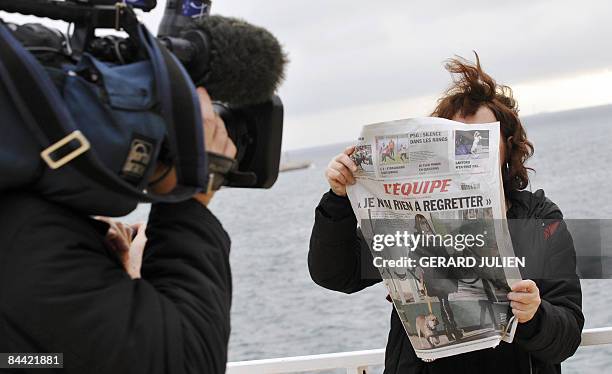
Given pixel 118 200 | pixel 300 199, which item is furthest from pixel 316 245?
pixel 300 199

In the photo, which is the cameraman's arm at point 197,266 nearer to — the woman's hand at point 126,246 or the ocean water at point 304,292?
the woman's hand at point 126,246

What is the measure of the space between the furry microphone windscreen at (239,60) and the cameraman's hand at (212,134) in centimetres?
4

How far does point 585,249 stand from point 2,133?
1.55m

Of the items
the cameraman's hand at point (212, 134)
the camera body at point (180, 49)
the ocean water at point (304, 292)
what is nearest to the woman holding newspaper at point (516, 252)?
the camera body at point (180, 49)

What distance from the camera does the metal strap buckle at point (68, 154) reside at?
837mm

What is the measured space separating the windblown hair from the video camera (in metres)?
0.84

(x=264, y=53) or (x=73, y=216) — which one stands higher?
(x=264, y=53)

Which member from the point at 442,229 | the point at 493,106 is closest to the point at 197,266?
the point at 442,229

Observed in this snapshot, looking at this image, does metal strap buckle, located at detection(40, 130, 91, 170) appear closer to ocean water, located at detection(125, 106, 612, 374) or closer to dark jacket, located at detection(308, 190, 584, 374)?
dark jacket, located at detection(308, 190, 584, 374)

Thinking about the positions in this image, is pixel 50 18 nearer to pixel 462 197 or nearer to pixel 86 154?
pixel 86 154

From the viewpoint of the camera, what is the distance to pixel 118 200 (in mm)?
893

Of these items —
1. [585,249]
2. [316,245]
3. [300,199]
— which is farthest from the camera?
[300,199]

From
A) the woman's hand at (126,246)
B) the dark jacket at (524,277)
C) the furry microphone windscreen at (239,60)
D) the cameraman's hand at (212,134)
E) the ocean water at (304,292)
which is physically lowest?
the ocean water at (304,292)
